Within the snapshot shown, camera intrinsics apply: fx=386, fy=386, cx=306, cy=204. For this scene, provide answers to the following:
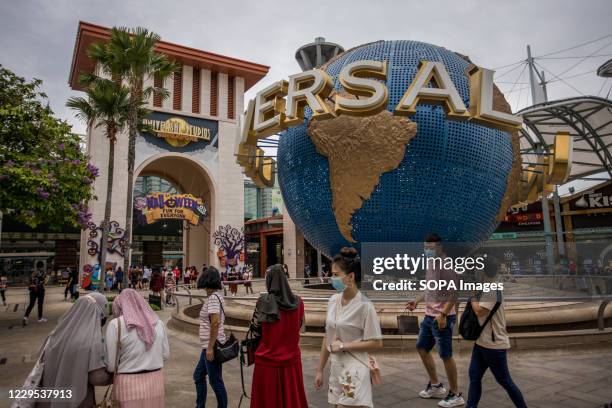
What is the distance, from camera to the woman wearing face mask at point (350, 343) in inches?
105

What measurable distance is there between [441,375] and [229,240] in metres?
22.0

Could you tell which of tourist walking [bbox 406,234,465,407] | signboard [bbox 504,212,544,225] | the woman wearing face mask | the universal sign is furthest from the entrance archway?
signboard [bbox 504,212,544,225]

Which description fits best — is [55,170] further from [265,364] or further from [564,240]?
[564,240]

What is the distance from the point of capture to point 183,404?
13.9 ft

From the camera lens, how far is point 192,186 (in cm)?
3044

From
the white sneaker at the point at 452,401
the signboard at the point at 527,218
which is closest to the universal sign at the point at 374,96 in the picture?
the white sneaker at the point at 452,401

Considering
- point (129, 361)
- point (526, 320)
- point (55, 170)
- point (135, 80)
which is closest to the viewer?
point (129, 361)

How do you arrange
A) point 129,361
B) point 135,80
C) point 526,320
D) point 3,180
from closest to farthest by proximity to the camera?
point 129,361 → point 526,320 → point 3,180 → point 135,80

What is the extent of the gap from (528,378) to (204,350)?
3.86 metres

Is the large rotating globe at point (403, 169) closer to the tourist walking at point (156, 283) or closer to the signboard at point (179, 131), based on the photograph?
the tourist walking at point (156, 283)

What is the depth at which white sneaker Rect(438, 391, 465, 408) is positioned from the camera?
3854 millimetres

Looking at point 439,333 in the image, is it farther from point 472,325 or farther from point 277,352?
point 277,352

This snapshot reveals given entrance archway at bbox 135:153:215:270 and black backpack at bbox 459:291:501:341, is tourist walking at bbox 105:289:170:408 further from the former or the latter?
entrance archway at bbox 135:153:215:270

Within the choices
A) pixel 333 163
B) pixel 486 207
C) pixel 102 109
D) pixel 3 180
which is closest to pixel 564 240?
pixel 486 207
